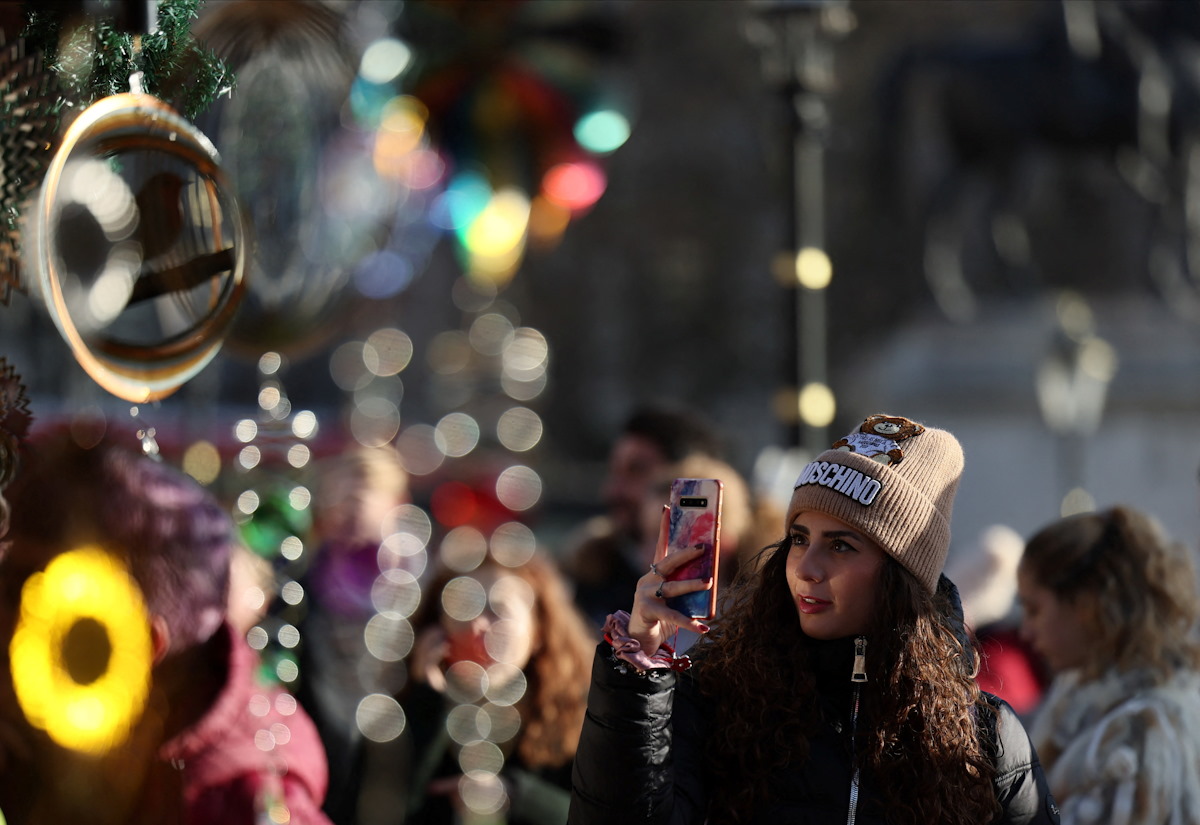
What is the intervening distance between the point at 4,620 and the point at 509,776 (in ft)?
4.69

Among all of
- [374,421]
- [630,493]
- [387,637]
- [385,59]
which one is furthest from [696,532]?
[374,421]

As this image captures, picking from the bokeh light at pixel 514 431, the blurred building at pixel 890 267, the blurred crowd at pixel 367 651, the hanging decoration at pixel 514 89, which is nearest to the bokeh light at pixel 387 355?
the blurred building at pixel 890 267

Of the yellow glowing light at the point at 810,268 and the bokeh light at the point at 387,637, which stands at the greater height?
the yellow glowing light at the point at 810,268

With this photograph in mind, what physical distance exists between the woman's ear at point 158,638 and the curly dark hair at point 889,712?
2.96 ft

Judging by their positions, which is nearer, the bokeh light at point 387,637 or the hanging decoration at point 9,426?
the hanging decoration at point 9,426

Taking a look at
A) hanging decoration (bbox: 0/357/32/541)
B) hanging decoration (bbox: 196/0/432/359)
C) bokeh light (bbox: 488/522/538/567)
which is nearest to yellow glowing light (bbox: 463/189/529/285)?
bokeh light (bbox: 488/522/538/567)

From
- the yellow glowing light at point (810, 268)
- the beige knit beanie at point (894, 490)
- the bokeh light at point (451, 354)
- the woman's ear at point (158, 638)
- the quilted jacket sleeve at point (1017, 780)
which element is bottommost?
the quilted jacket sleeve at point (1017, 780)

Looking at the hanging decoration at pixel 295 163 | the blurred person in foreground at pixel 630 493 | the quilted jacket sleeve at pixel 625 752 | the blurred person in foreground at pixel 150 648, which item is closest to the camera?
the quilted jacket sleeve at pixel 625 752

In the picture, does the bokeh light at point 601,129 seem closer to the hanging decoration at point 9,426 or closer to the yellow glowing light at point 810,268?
the yellow glowing light at point 810,268

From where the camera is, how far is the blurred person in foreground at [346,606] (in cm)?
354

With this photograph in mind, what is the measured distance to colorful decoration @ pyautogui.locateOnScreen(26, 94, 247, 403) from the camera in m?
2.20

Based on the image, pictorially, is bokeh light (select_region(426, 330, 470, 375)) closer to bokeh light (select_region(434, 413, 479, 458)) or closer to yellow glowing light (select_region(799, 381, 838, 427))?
bokeh light (select_region(434, 413, 479, 458))

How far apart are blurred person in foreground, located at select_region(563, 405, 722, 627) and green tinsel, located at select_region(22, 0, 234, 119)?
217 cm

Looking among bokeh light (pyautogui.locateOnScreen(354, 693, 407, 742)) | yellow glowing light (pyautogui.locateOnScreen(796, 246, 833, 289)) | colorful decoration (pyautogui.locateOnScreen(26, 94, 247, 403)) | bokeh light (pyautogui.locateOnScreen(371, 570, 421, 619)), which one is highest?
yellow glowing light (pyautogui.locateOnScreen(796, 246, 833, 289))
